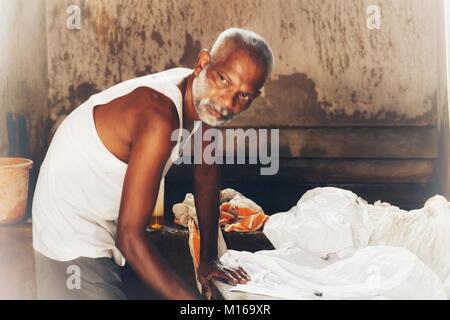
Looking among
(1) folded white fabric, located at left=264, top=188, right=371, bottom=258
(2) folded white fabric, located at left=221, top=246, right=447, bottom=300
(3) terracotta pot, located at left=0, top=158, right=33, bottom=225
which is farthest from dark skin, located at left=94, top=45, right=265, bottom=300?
(3) terracotta pot, located at left=0, top=158, right=33, bottom=225

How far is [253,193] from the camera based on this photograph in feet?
12.6

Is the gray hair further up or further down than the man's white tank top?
further up

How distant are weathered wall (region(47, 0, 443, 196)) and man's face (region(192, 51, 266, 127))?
1.90 ft

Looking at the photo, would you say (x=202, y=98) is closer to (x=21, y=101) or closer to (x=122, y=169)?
(x=122, y=169)

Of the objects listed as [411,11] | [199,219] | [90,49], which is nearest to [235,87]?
[199,219]

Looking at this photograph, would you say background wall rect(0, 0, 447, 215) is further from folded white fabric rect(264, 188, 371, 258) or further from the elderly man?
the elderly man

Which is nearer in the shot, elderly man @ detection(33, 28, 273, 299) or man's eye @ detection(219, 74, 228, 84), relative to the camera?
elderly man @ detection(33, 28, 273, 299)

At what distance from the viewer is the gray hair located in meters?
3.21

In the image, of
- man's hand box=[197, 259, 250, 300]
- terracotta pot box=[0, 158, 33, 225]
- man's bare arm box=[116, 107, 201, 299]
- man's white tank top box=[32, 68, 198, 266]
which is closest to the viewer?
man's bare arm box=[116, 107, 201, 299]

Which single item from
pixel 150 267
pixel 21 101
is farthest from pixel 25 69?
pixel 150 267

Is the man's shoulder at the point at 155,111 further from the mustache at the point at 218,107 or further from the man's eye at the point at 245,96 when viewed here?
the man's eye at the point at 245,96

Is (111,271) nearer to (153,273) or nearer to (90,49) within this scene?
(153,273)

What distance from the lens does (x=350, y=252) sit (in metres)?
3.51

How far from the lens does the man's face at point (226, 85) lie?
10.2 ft
